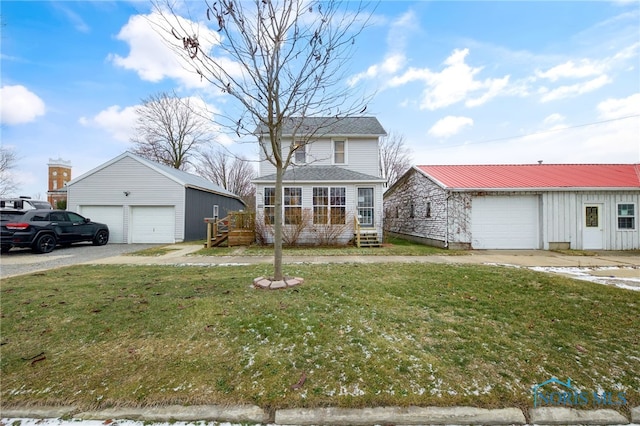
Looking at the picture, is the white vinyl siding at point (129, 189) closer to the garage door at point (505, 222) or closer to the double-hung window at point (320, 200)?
the double-hung window at point (320, 200)

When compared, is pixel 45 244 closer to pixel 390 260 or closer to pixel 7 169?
pixel 390 260

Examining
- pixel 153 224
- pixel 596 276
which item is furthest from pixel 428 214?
pixel 153 224

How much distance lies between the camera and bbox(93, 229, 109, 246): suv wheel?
554 inches

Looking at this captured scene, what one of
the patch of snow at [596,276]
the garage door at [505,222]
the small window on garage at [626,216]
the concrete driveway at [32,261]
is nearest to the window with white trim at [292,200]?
the concrete driveway at [32,261]

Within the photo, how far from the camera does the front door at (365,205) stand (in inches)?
541

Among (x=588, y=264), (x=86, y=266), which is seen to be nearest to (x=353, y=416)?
(x=86, y=266)

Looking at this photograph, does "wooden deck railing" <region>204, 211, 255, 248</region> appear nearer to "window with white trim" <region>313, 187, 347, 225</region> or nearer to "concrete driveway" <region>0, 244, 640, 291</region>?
"concrete driveway" <region>0, 244, 640, 291</region>

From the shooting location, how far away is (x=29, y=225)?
36.2 feet

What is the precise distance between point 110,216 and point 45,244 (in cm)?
429

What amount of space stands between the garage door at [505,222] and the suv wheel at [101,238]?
1870cm

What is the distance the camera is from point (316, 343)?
126 inches

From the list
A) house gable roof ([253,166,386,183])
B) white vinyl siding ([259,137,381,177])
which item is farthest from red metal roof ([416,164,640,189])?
house gable roof ([253,166,386,183])

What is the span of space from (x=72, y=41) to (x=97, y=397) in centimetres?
1139

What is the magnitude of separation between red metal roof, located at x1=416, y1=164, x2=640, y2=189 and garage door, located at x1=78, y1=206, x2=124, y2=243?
688 inches
